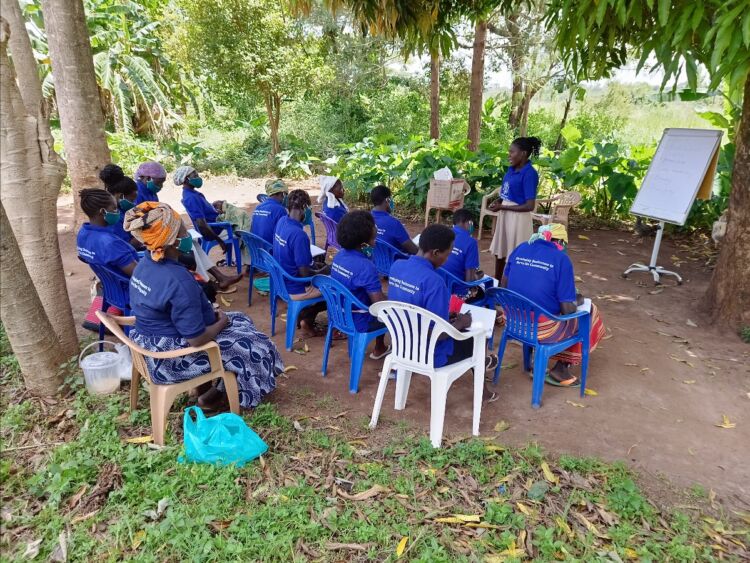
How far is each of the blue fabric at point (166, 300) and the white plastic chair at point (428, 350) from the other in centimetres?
119

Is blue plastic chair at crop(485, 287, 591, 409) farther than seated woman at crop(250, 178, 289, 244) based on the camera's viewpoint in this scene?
No

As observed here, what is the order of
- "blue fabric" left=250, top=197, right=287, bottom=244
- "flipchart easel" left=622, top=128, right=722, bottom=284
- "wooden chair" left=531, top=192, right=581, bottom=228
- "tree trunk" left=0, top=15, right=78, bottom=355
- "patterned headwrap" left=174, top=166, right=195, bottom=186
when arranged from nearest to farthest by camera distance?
1. "tree trunk" left=0, top=15, right=78, bottom=355
2. "blue fabric" left=250, top=197, right=287, bottom=244
3. "patterned headwrap" left=174, top=166, right=195, bottom=186
4. "flipchart easel" left=622, top=128, right=722, bottom=284
5. "wooden chair" left=531, top=192, right=581, bottom=228

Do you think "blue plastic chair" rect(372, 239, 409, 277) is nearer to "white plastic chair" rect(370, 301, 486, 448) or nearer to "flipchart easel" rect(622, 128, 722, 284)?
"white plastic chair" rect(370, 301, 486, 448)

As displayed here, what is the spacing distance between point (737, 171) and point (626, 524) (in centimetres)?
417

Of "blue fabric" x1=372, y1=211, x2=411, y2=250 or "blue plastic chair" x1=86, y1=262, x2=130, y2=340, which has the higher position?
"blue fabric" x1=372, y1=211, x2=411, y2=250

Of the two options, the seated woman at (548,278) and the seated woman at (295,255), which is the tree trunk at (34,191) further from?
the seated woman at (548,278)

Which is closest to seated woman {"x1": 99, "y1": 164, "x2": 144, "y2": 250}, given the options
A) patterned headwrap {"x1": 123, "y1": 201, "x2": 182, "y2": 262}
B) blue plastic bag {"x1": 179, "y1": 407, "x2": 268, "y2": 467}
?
patterned headwrap {"x1": 123, "y1": 201, "x2": 182, "y2": 262}

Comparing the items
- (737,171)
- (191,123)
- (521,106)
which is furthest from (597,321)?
(191,123)

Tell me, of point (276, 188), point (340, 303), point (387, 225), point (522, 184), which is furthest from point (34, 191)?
point (522, 184)

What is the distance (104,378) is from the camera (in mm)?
3941

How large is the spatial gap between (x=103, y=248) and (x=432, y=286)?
2.77m

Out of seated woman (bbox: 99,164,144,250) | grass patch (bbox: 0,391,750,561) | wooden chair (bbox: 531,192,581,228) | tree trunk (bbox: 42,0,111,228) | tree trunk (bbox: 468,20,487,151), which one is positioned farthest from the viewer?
tree trunk (bbox: 468,20,487,151)

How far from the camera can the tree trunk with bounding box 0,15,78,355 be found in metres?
3.54

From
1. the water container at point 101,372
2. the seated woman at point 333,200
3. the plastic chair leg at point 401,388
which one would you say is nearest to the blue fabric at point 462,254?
the plastic chair leg at point 401,388
